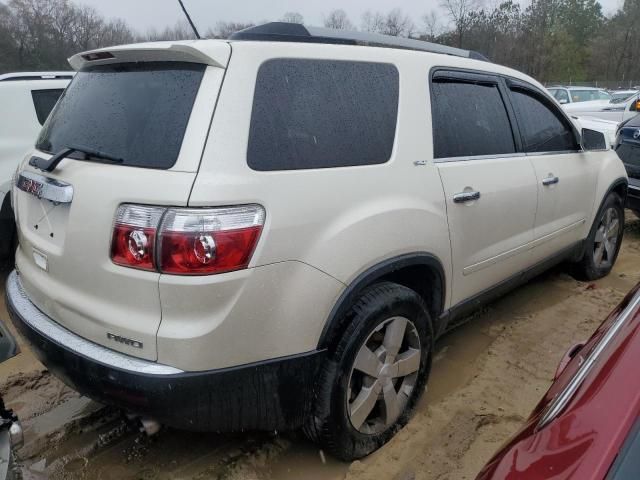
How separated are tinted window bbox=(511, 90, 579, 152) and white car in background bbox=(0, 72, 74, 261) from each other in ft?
13.4

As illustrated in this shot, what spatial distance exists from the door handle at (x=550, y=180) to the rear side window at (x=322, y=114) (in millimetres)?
1509

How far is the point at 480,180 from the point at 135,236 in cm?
187

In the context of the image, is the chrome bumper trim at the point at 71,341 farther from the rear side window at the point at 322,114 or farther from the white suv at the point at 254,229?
the rear side window at the point at 322,114

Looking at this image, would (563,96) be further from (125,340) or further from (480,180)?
(125,340)

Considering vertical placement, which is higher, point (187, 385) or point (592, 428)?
point (592, 428)

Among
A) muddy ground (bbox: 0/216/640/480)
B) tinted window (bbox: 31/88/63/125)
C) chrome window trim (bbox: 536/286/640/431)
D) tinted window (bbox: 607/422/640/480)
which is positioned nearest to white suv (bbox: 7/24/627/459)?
muddy ground (bbox: 0/216/640/480)

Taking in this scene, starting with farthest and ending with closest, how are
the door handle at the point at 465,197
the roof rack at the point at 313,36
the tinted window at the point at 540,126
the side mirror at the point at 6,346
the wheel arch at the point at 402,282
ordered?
the tinted window at the point at 540,126 → the door handle at the point at 465,197 → the roof rack at the point at 313,36 → the wheel arch at the point at 402,282 → the side mirror at the point at 6,346

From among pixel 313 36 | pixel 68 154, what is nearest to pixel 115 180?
pixel 68 154

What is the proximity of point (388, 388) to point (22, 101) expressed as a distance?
4.49m

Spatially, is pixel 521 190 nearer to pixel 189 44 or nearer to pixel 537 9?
pixel 189 44

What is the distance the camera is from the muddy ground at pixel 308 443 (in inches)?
95.7

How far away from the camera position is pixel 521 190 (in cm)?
324

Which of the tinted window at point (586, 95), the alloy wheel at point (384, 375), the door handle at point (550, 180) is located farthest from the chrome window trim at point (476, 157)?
the tinted window at point (586, 95)

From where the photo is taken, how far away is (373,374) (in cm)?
238
